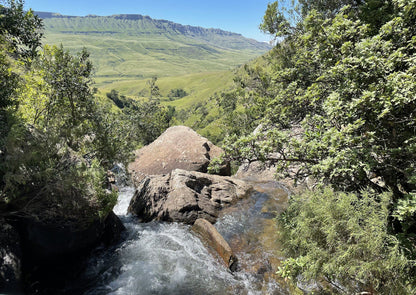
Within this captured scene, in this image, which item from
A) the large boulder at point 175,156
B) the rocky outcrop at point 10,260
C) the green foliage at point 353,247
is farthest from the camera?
the large boulder at point 175,156

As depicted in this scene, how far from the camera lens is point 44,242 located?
11375 mm

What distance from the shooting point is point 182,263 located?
1343cm

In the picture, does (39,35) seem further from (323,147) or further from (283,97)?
(323,147)

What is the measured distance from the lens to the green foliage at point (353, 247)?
728cm

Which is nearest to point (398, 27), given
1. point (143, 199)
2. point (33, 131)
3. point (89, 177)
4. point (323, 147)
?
point (323, 147)

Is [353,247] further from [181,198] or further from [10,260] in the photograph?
[10,260]

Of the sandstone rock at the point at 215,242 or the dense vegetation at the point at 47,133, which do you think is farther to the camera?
the sandstone rock at the point at 215,242

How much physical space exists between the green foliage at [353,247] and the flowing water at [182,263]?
372 cm

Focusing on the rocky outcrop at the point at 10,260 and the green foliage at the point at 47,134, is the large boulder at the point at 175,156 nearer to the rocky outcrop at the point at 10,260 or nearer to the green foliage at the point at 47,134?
the green foliage at the point at 47,134

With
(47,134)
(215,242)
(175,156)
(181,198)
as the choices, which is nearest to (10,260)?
(47,134)

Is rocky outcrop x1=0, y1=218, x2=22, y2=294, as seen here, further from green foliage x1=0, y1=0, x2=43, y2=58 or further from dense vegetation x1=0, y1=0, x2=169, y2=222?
green foliage x1=0, y1=0, x2=43, y2=58

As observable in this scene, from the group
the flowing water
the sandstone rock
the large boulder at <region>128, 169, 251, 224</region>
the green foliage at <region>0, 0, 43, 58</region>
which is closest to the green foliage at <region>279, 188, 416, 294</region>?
the flowing water

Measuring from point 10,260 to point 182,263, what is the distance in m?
7.93

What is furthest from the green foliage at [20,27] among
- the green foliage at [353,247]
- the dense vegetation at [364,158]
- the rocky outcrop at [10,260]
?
the green foliage at [353,247]
